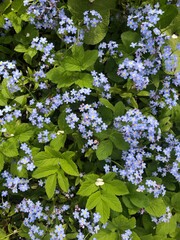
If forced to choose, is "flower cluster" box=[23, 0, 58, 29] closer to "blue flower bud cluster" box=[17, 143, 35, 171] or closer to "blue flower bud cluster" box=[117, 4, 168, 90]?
"blue flower bud cluster" box=[117, 4, 168, 90]

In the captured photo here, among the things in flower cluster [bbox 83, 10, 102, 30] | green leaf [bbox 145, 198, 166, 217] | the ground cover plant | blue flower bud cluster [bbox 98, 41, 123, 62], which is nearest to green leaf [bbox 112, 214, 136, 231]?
the ground cover plant

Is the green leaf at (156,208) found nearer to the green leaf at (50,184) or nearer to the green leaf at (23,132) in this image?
the green leaf at (50,184)

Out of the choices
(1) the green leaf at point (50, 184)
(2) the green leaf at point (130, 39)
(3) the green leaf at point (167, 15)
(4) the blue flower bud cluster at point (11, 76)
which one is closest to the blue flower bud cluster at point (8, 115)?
(4) the blue flower bud cluster at point (11, 76)

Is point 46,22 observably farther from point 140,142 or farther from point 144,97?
point 140,142

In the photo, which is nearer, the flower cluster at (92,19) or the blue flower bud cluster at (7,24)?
the flower cluster at (92,19)

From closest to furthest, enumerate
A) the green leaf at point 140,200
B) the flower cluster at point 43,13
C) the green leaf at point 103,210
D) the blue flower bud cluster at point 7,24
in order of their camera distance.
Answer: the green leaf at point 103,210 → the green leaf at point 140,200 → the flower cluster at point 43,13 → the blue flower bud cluster at point 7,24

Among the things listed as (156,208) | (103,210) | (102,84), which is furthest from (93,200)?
(102,84)
